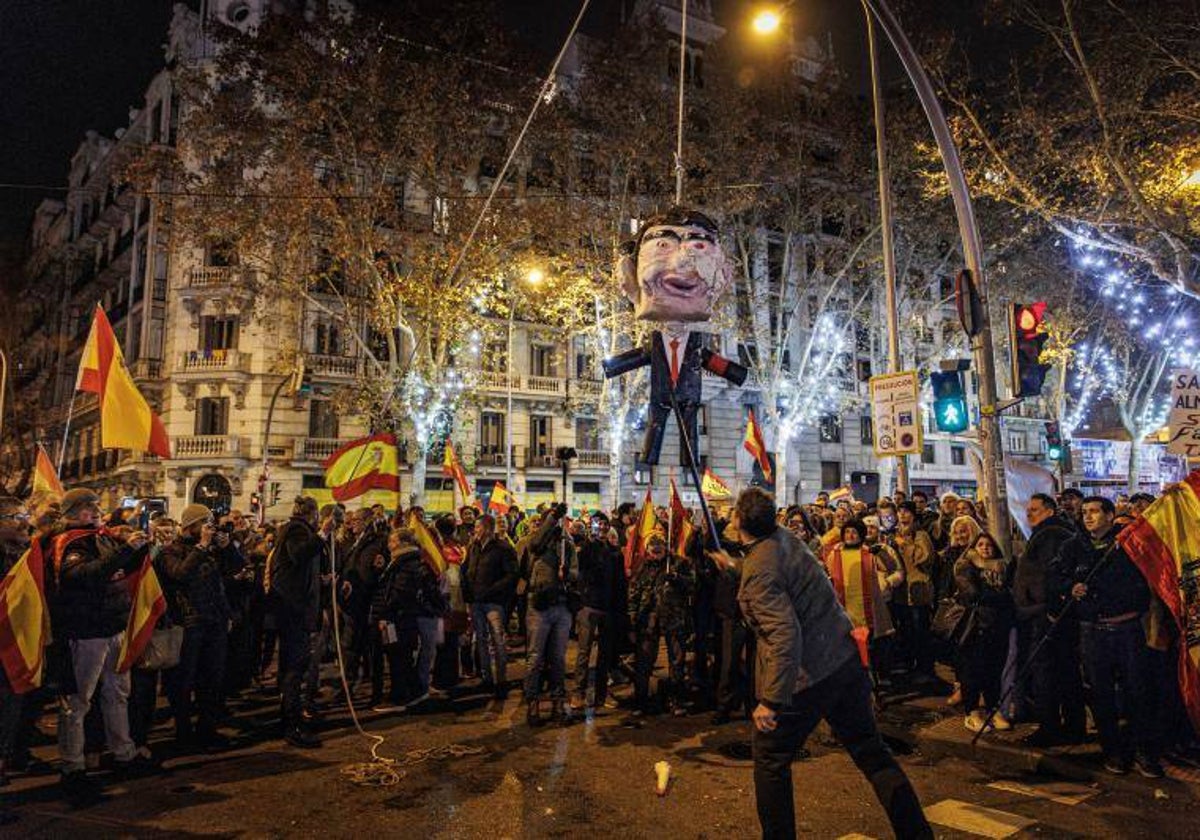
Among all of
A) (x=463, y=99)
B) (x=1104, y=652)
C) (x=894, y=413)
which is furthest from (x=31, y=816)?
(x=463, y=99)

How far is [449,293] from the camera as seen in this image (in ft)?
75.6

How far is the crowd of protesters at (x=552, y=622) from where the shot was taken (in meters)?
6.20

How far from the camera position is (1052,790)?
5785 mm

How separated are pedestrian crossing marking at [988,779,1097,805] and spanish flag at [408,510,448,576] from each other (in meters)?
6.07

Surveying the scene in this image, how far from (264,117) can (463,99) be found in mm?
5775

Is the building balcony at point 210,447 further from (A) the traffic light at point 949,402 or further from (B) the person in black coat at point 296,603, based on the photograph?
(A) the traffic light at point 949,402

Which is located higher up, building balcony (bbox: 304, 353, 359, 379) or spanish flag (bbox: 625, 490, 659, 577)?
building balcony (bbox: 304, 353, 359, 379)

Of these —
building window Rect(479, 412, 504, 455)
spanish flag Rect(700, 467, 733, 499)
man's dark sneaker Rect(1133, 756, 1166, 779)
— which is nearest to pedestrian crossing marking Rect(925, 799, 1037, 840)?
man's dark sneaker Rect(1133, 756, 1166, 779)

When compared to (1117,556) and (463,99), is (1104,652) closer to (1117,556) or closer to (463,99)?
(1117,556)

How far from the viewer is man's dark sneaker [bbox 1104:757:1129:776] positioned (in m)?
6.06

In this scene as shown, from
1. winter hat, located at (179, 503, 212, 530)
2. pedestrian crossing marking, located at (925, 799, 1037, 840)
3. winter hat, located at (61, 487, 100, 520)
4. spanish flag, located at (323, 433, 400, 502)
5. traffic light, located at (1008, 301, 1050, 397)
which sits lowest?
pedestrian crossing marking, located at (925, 799, 1037, 840)

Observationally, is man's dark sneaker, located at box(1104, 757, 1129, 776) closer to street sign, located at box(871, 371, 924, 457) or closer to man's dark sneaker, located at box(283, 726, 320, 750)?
street sign, located at box(871, 371, 924, 457)

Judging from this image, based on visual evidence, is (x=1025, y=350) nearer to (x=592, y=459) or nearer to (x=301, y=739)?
(x=301, y=739)

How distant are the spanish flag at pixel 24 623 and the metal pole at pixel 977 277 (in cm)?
900
